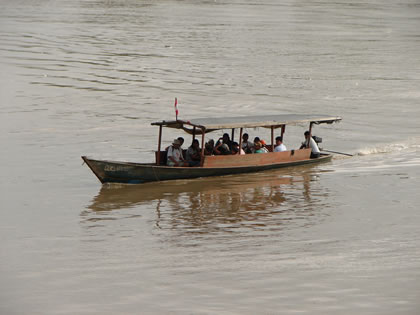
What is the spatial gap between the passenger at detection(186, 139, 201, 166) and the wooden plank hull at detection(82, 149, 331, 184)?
36 centimetres

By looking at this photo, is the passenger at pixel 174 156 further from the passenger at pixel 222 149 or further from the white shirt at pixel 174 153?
the passenger at pixel 222 149

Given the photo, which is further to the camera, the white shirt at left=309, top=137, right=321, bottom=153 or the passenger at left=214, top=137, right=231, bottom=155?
the white shirt at left=309, top=137, right=321, bottom=153

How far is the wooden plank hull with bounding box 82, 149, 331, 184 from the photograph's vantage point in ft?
55.7

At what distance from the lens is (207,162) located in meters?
17.8

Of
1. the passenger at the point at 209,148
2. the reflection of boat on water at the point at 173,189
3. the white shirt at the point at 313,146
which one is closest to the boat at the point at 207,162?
the reflection of boat on water at the point at 173,189

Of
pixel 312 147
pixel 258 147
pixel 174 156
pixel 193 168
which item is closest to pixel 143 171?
pixel 174 156

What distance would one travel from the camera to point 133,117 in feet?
88.2

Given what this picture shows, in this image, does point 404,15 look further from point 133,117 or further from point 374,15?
point 133,117

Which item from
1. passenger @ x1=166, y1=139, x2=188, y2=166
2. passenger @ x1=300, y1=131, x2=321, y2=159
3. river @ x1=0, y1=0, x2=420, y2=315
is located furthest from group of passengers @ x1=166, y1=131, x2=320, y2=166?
passenger @ x1=300, y1=131, x2=321, y2=159

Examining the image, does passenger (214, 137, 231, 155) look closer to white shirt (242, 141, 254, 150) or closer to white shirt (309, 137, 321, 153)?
white shirt (242, 141, 254, 150)

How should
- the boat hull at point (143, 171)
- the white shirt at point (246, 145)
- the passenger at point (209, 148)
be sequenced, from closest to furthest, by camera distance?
the boat hull at point (143, 171) < the passenger at point (209, 148) < the white shirt at point (246, 145)

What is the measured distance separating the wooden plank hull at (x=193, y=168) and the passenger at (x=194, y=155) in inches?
14.1

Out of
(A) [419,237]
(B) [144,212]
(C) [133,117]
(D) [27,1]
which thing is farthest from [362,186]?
Answer: (D) [27,1]

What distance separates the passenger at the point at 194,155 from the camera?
59.2ft
